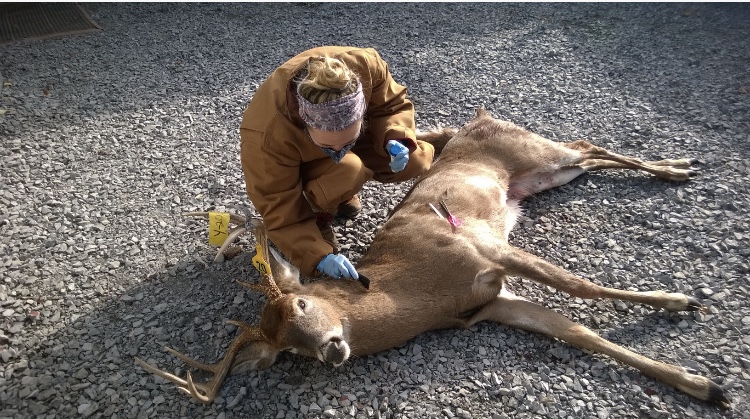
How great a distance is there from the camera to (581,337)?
362 cm

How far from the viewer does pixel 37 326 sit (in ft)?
13.3

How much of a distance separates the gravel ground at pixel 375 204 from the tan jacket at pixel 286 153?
717 millimetres

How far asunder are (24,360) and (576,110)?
5.11 meters

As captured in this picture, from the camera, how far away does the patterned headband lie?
3172mm

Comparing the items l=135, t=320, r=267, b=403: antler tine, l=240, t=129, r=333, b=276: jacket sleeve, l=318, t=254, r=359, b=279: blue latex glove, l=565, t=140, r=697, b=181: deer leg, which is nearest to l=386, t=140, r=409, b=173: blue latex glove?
l=240, t=129, r=333, b=276: jacket sleeve

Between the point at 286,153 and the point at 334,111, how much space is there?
63cm

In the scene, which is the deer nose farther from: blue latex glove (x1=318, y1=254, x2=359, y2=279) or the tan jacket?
the tan jacket

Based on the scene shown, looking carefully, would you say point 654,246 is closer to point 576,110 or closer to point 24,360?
point 576,110

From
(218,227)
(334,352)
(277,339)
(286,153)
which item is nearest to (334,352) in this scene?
(334,352)

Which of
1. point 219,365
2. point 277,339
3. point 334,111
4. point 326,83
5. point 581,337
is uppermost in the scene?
point 326,83

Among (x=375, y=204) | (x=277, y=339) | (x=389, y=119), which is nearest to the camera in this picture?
(x=277, y=339)

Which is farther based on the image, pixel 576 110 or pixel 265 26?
pixel 265 26

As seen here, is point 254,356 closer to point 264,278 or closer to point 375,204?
point 264,278

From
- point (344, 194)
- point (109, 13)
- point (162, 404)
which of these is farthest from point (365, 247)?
point (109, 13)
